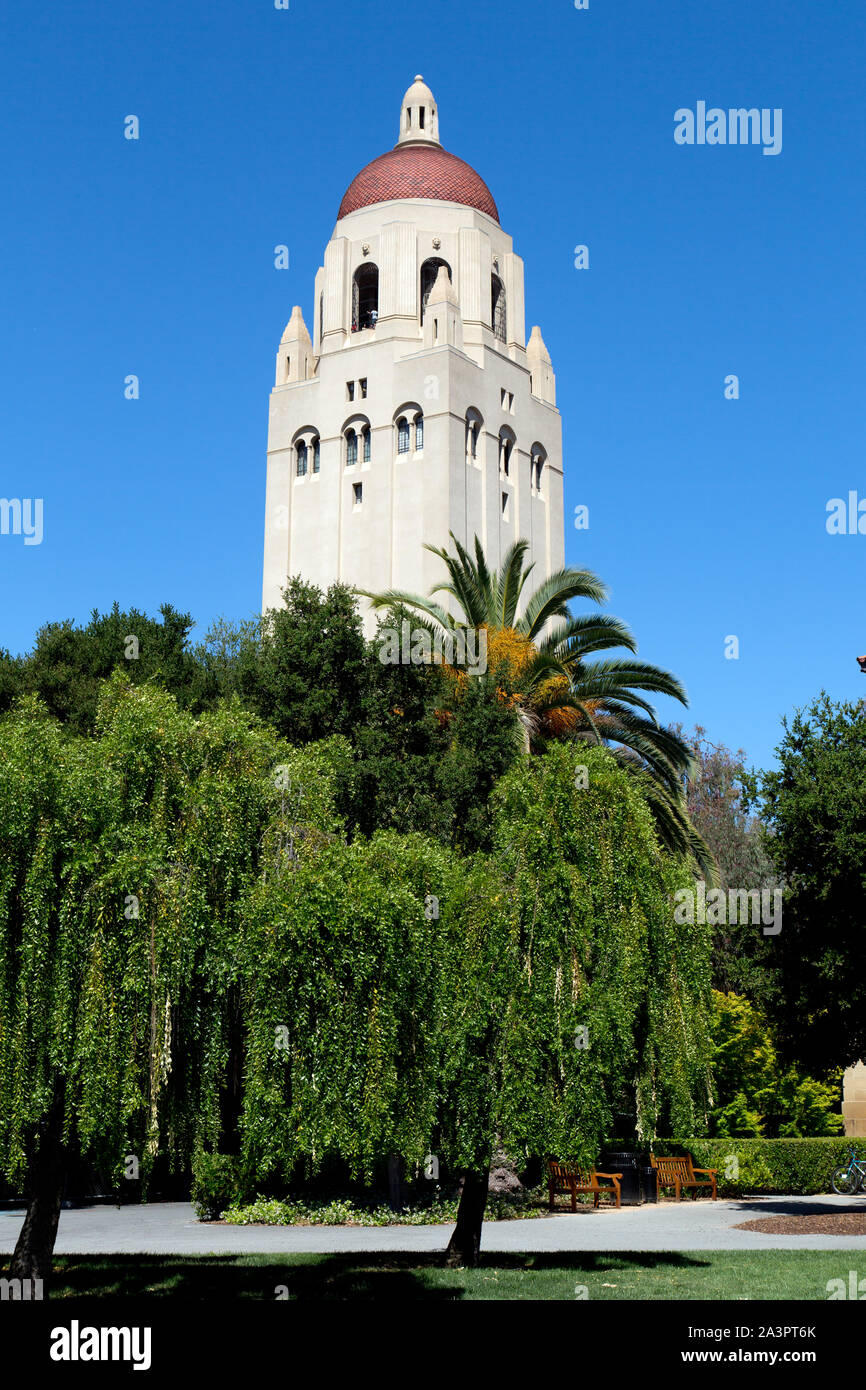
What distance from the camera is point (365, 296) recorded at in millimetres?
51312

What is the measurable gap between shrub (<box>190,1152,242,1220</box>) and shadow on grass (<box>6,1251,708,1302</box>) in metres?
4.84

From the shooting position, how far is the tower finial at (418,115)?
175ft

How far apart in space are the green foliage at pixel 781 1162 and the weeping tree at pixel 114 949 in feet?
57.9

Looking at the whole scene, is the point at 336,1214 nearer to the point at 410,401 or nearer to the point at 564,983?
the point at 564,983

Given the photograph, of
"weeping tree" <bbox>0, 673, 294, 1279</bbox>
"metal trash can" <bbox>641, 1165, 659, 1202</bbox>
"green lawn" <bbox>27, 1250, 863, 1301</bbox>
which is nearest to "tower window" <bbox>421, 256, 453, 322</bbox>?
"metal trash can" <bbox>641, 1165, 659, 1202</bbox>

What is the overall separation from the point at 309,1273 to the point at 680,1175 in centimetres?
1406

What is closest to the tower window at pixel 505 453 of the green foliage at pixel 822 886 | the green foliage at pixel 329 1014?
the green foliage at pixel 822 886

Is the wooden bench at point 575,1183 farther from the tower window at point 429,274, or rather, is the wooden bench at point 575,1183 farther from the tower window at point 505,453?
the tower window at point 429,274

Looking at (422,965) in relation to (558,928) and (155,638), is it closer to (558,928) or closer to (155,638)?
(558,928)

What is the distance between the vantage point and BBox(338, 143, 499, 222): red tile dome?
49.8 metres

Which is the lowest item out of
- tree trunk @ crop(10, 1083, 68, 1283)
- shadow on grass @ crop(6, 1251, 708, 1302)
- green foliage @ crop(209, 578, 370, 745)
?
shadow on grass @ crop(6, 1251, 708, 1302)

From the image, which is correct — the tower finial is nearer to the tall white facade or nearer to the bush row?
the tall white facade
